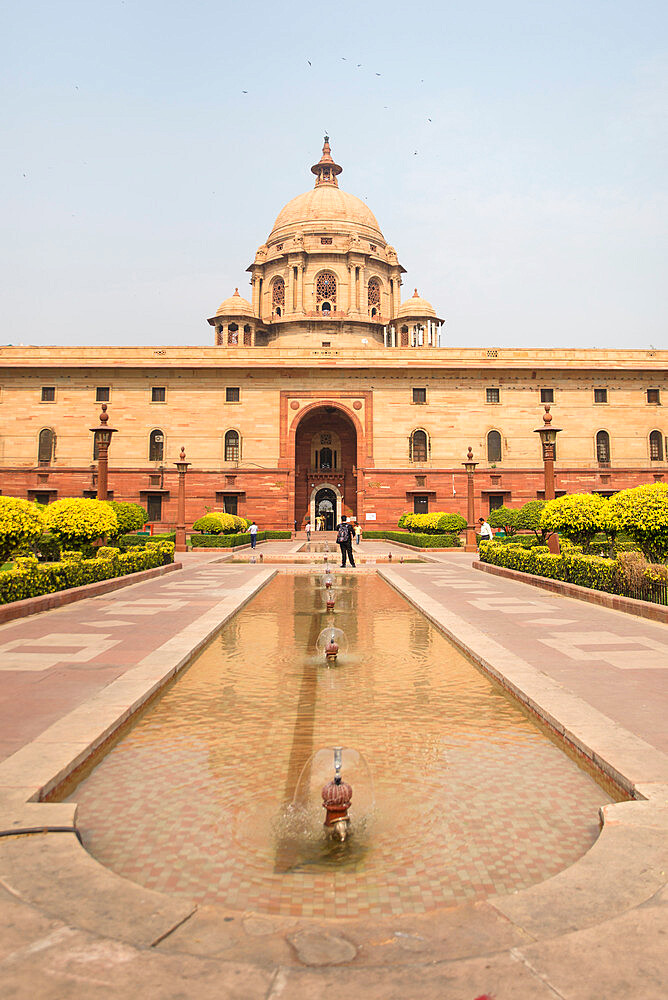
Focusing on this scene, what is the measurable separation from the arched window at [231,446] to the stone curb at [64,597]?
20886 mm

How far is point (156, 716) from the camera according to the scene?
5.36 meters

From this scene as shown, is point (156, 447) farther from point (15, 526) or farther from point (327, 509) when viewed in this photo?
point (15, 526)

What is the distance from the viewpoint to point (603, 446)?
37.9m

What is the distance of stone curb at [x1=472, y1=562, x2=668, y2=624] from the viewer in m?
9.69

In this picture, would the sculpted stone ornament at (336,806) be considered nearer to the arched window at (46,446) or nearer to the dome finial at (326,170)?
the arched window at (46,446)

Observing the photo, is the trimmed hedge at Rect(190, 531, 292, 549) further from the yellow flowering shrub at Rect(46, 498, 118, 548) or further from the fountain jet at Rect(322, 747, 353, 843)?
the fountain jet at Rect(322, 747, 353, 843)

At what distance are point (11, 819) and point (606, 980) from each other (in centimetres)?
275

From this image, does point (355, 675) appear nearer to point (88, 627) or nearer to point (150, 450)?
point (88, 627)

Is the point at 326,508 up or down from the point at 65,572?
up

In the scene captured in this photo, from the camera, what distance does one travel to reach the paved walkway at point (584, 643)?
211 inches

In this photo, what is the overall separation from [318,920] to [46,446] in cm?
3779

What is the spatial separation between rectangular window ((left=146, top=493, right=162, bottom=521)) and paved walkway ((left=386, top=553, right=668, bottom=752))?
25.1m

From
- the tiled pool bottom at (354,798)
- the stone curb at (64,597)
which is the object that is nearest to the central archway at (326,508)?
the stone curb at (64,597)

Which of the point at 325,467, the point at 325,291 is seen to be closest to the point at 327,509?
the point at 325,467
